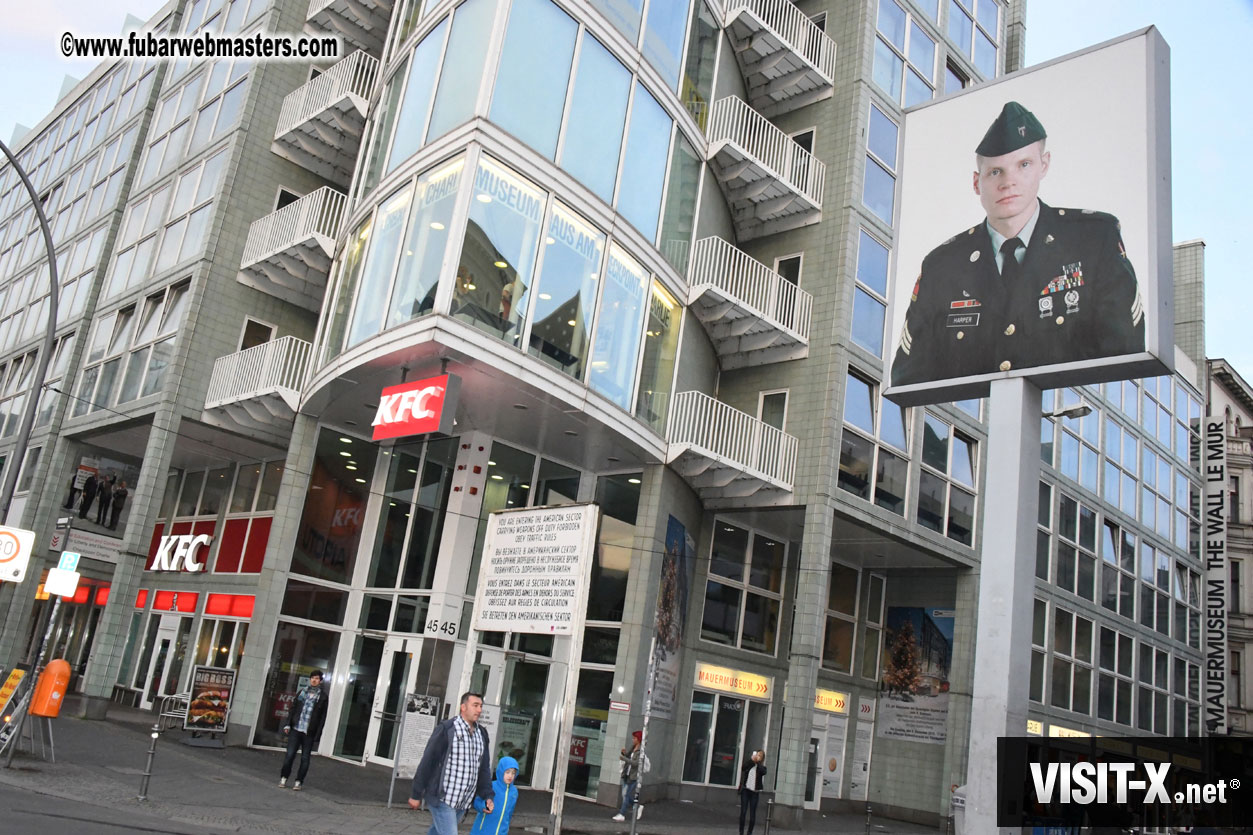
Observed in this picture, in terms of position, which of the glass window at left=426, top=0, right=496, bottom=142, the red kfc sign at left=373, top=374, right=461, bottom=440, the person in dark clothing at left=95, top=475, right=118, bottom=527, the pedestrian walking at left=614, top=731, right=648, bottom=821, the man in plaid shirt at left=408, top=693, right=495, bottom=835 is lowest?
the pedestrian walking at left=614, top=731, right=648, bottom=821

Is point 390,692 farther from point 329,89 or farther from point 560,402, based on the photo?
point 329,89

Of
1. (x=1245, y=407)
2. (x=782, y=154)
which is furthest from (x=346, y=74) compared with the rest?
(x=1245, y=407)

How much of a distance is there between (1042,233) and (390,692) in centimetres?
1582

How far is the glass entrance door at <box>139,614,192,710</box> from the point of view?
84.1 feet

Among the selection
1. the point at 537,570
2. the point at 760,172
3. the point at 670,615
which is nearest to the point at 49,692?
the point at 537,570

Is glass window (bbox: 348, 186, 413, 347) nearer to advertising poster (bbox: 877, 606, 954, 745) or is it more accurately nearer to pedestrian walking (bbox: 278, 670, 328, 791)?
pedestrian walking (bbox: 278, 670, 328, 791)

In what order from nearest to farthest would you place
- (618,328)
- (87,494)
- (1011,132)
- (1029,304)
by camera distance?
1. (1029,304)
2. (1011,132)
3. (618,328)
4. (87,494)

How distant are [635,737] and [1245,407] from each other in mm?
50630

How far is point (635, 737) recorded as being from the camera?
18172 mm

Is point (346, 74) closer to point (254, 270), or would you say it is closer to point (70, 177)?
point (254, 270)

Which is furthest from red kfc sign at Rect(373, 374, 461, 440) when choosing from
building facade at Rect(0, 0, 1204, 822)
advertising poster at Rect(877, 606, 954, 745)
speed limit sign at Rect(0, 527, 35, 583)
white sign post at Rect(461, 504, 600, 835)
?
advertising poster at Rect(877, 606, 954, 745)

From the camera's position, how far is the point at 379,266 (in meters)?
19.0

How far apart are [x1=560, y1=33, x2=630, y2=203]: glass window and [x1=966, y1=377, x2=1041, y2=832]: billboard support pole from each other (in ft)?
29.4

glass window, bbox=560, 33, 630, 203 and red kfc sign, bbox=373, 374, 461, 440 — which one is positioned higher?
glass window, bbox=560, 33, 630, 203
